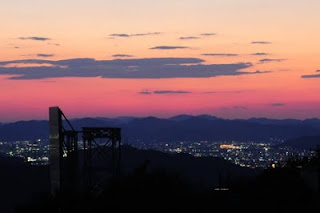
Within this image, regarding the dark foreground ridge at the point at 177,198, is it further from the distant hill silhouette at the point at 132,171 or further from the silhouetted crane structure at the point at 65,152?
the distant hill silhouette at the point at 132,171

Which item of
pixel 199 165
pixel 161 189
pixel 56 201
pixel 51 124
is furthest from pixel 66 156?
pixel 199 165

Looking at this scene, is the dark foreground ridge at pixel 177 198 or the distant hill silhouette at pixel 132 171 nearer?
the dark foreground ridge at pixel 177 198

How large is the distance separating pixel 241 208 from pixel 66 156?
21.0 m

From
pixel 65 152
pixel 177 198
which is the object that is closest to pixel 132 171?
pixel 65 152

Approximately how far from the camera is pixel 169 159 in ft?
626

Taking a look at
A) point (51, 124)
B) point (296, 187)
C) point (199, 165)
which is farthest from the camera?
point (199, 165)

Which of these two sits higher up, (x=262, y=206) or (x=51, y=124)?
(x=51, y=124)

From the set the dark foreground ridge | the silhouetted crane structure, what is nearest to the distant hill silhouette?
the silhouetted crane structure

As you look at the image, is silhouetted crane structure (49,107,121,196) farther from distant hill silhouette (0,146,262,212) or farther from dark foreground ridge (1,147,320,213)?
distant hill silhouette (0,146,262,212)

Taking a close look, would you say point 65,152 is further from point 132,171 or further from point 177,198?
point 132,171

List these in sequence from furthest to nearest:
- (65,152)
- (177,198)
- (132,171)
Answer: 1. (132,171)
2. (65,152)
3. (177,198)

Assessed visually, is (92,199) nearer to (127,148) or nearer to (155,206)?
(155,206)

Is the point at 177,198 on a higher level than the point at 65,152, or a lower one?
lower

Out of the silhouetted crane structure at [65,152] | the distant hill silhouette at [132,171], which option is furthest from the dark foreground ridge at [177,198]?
the distant hill silhouette at [132,171]
